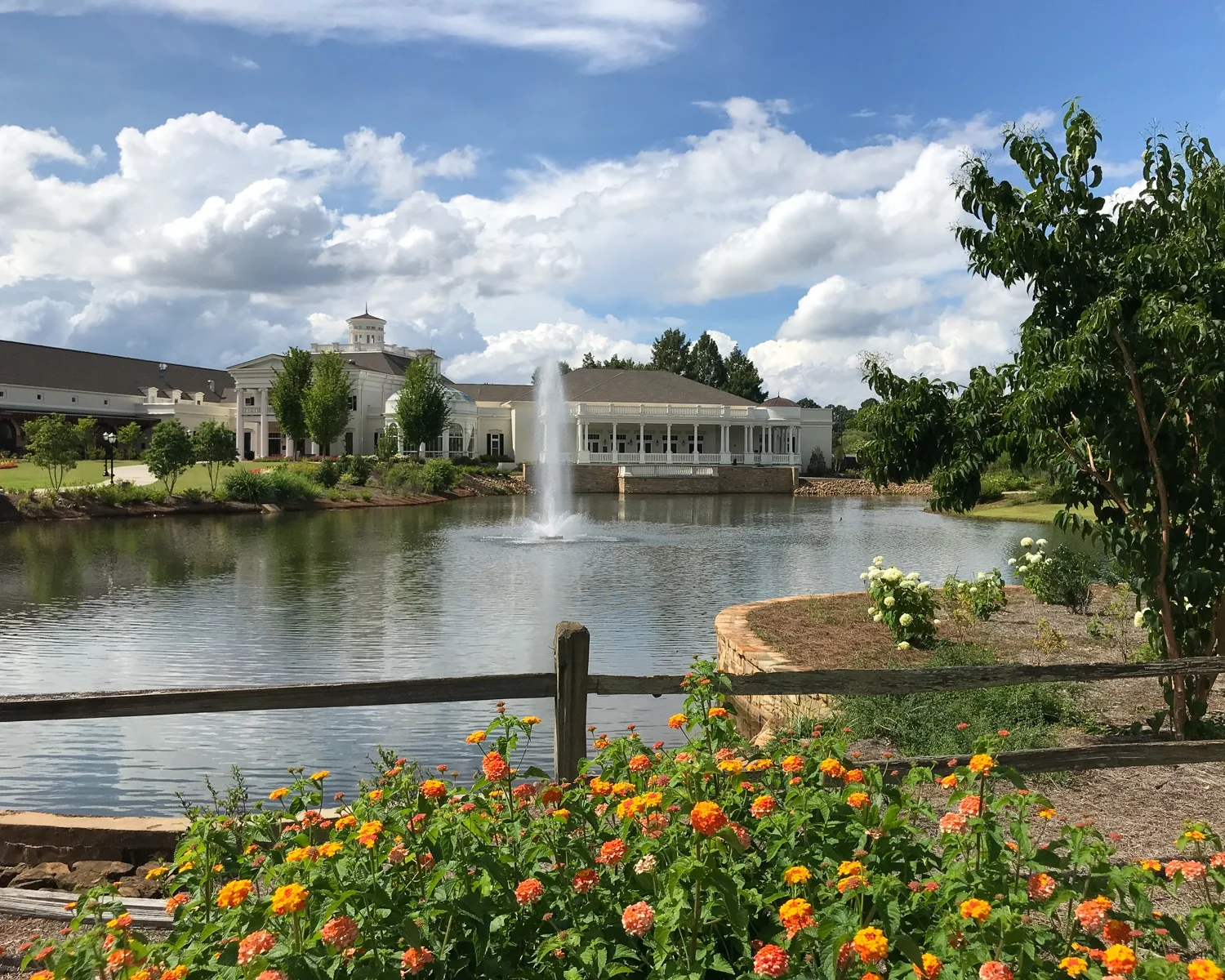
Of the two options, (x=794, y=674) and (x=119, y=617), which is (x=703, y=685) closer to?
(x=794, y=674)

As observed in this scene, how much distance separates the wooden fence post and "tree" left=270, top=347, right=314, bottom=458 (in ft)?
193

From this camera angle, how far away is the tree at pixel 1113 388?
18.7 feet

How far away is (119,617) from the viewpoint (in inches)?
587

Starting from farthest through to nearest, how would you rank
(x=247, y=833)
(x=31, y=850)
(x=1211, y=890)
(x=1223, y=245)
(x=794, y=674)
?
1. (x=1223, y=245)
2. (x=31, y=850)
3. (x=794, y=674)
4. (x=1211, y=890)
5. (x=247, y=833)

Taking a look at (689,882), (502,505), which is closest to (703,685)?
(689,882)

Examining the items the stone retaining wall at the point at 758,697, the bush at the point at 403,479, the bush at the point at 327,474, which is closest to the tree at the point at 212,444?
the bush at the point at 327,474

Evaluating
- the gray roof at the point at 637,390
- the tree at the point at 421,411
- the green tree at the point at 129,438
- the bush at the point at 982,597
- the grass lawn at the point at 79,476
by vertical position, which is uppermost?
the gray roof at the point at 637,390

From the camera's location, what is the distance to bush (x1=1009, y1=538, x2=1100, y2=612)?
12.5 meters

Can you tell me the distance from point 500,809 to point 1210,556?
5077 millimetres

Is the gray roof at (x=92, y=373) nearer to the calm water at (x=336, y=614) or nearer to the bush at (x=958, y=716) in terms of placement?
the calm water at (x=336, y=614)

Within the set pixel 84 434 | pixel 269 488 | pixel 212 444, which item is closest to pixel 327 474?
pixel 269 488

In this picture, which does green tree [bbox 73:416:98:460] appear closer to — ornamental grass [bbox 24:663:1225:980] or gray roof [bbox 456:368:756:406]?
gray roof [bbox 456:368:756:406]

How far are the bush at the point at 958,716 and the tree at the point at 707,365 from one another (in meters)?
89.8

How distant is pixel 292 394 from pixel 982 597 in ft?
184
